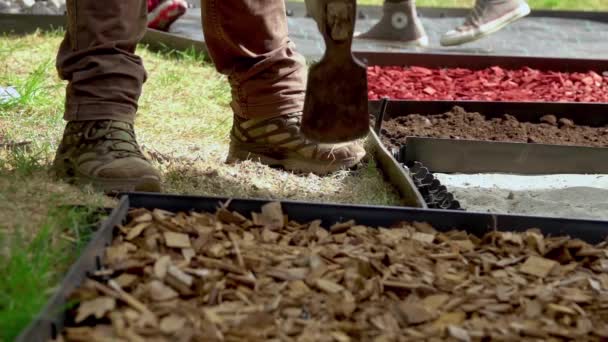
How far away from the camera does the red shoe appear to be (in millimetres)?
5664

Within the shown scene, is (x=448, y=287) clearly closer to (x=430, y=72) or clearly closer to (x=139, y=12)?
(x=139, y=12)

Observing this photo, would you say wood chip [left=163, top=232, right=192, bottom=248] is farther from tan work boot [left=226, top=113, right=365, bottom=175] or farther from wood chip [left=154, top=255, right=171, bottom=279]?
tan work boot [left=226, top=113, right=365, bottom=175]

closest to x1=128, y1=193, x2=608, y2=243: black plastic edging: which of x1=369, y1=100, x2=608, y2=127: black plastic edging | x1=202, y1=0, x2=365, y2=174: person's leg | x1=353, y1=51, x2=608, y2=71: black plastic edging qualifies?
x1=202, y1=0, x2=365, y2=174: person's leg

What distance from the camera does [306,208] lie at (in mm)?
2287

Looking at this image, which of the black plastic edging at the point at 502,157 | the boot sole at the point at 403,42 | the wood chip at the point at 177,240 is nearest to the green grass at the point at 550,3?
the boot sole at the point at 403,42

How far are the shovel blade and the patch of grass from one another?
625 mm

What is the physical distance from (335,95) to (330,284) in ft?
2.19

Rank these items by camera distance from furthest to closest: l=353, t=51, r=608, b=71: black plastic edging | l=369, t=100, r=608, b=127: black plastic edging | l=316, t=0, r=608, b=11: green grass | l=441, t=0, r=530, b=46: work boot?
l=316, t=0, r=608, b=11: green grass, l=441, t=0, r=530, b=46: work boot, l=353, t=51, r=608, b=71: black plastic edging, l=369, t=100, r=608, b=127: black plastic edging

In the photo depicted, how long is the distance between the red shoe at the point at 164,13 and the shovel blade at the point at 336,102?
3352 mm

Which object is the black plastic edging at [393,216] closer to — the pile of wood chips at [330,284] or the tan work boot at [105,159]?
the pile of wood chips at [330,284]

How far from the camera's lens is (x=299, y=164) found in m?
3.04

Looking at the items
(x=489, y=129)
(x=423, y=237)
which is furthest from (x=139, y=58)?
(x=489, y=129)

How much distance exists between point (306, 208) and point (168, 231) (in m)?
0.34

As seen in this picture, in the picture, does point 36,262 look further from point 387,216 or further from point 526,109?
point 526,109
